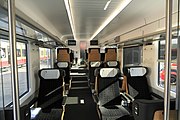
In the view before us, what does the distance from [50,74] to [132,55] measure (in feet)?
9.74

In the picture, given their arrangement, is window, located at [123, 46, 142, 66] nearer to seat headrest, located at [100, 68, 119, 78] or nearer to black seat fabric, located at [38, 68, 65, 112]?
seat headrest, located at [100, 68, 119, 78]

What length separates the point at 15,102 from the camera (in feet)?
3.70

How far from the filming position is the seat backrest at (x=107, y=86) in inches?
150

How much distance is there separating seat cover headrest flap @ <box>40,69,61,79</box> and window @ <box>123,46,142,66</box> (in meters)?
2.32

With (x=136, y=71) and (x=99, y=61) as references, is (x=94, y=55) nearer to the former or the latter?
(x=99, y=61)

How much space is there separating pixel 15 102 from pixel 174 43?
1.17 meters

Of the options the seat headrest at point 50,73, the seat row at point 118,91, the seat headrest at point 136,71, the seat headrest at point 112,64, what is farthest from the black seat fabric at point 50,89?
the seat headrest at point 112,64

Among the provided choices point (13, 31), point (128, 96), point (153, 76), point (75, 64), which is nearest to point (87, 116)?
point (128, 96)

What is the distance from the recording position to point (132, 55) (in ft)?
19.2

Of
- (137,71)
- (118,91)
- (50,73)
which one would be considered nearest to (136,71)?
(137,71)

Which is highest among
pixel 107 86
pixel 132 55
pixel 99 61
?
pixel 132 55

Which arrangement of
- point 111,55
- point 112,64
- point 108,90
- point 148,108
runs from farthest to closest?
1. point 111,55
2. point 112,64
3. point 108,90
4. point 148,108

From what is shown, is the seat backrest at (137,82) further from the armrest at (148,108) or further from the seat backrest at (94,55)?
the seat backrest at (94,55)

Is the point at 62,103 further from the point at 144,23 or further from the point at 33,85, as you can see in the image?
the point at 144,23
